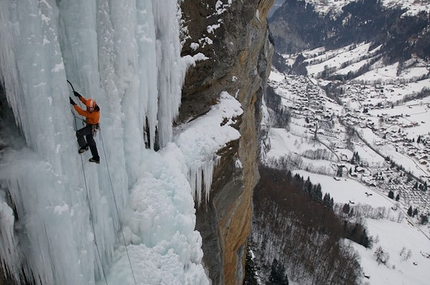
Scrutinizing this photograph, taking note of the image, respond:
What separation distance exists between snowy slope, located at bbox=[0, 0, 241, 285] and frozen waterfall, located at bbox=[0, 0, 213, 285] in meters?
0.02

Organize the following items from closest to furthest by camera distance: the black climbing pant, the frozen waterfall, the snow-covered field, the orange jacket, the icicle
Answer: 1. the icicle
2. the frozen waterfall
3. the orange jacket
4. the black climbing pant
5. the snow-covered field

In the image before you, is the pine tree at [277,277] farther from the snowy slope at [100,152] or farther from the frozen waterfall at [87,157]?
the frozen waterfall at [87,157]

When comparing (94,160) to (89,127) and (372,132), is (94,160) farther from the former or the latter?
(372,132)

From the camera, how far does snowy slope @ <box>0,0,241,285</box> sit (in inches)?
217

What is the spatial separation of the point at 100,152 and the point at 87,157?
0.46 meters

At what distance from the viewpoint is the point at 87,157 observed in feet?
22.0

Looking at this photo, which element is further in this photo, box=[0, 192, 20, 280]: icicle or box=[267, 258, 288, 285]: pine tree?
box=[267, 258, 288, 285]: pine tree

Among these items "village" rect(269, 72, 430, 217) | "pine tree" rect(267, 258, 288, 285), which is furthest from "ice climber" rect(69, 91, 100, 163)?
"village" rect(269, 72, 430, 217)

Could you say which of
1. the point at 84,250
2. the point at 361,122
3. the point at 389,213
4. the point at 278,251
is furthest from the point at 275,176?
the point at 361,122

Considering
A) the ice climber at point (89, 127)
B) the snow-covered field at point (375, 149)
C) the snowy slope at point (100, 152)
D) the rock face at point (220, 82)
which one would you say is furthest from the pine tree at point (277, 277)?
the ice climber at point (89, 127)

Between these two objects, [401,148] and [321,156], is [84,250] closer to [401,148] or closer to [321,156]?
[321,156]

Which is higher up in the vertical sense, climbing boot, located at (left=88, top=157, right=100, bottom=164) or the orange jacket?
the orange jacket

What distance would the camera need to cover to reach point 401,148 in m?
102

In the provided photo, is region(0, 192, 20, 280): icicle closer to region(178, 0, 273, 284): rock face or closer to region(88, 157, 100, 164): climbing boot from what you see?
region(88, 157, 100, 164): climbing boot
